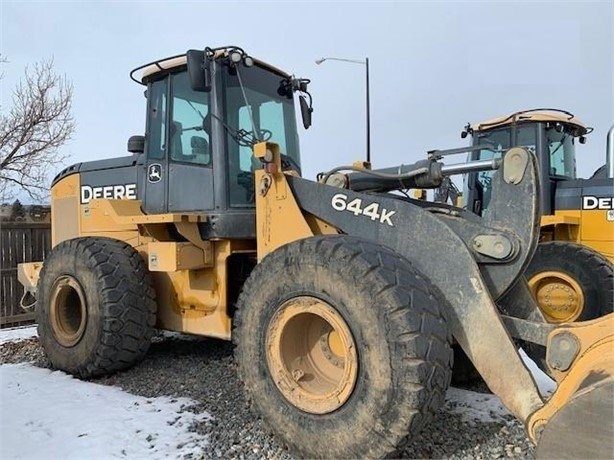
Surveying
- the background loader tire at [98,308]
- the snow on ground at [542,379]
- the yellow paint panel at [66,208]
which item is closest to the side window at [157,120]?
the background loader tire at [98,308]

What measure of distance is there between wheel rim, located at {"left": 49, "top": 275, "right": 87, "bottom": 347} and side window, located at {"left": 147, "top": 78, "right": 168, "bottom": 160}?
1.35 meters

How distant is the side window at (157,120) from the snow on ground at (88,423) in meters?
2.09

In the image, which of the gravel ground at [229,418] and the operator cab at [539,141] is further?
the operator cab at [539,141]

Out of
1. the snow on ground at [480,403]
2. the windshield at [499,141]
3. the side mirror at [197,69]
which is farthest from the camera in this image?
the windshield at [499,141]

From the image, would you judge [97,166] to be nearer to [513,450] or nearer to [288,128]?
[288,128]

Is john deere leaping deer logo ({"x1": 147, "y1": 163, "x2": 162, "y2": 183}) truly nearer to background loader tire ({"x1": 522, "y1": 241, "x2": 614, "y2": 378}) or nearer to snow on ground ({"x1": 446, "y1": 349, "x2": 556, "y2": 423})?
snow on ground ({"x1": 446, "y1": 349, "x2": 556, "y2": 423})

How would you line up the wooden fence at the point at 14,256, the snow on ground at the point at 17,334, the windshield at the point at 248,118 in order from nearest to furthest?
the windshield at the point at 248,118
the snow on ground at the point at 17,334
the wooden fence at the point at 14,256

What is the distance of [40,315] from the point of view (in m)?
4.93

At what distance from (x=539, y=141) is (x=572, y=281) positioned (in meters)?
2.24

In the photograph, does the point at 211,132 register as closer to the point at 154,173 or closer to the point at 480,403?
the point at 154,173

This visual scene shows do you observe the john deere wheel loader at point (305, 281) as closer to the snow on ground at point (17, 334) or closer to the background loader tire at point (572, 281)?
the background loader tire at point (572, 281)

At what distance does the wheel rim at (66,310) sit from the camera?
4.65 metres

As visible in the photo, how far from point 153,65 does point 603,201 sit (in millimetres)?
5126

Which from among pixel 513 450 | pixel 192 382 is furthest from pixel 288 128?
pixel 513 450
